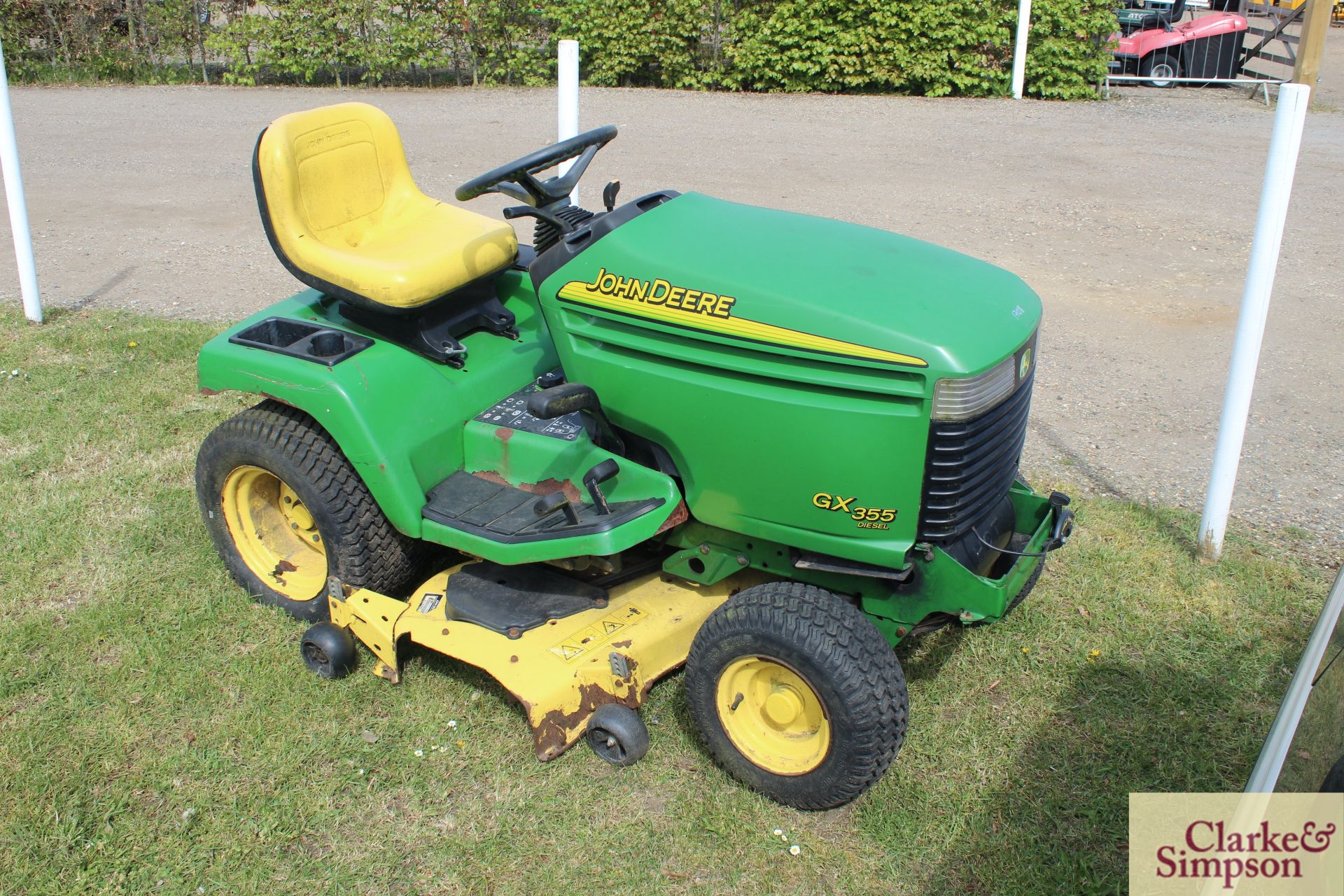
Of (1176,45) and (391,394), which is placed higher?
(1176,45)

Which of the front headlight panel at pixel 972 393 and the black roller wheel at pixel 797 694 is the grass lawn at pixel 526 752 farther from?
the front headlight panel at pixel 972 393

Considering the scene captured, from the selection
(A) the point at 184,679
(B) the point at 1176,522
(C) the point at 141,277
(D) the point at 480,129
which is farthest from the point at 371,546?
(D) the point at 480,129

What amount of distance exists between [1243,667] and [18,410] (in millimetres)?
4700

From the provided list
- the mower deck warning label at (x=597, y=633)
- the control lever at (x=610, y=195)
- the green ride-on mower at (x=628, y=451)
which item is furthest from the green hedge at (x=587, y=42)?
the mower deck warning label at (x=597, y=633)

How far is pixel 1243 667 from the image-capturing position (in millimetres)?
3189

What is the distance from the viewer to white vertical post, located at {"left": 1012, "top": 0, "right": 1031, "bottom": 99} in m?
10.7

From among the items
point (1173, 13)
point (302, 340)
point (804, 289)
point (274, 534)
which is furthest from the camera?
point (1173, 13)

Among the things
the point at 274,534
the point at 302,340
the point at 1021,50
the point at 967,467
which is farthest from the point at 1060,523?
the point at 1021,50

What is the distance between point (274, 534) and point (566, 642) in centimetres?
121

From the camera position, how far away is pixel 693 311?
8.37ft

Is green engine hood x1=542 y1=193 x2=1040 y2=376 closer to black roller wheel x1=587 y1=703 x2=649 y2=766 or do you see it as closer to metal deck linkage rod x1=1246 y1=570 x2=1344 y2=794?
metal deck linkage rod x1=1246 y1=570 x2=1344 y2=794

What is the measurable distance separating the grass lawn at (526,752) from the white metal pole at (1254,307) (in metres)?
0.18

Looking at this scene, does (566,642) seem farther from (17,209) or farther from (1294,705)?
(17,209)

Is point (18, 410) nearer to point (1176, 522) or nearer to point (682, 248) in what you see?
point (682, 248)
